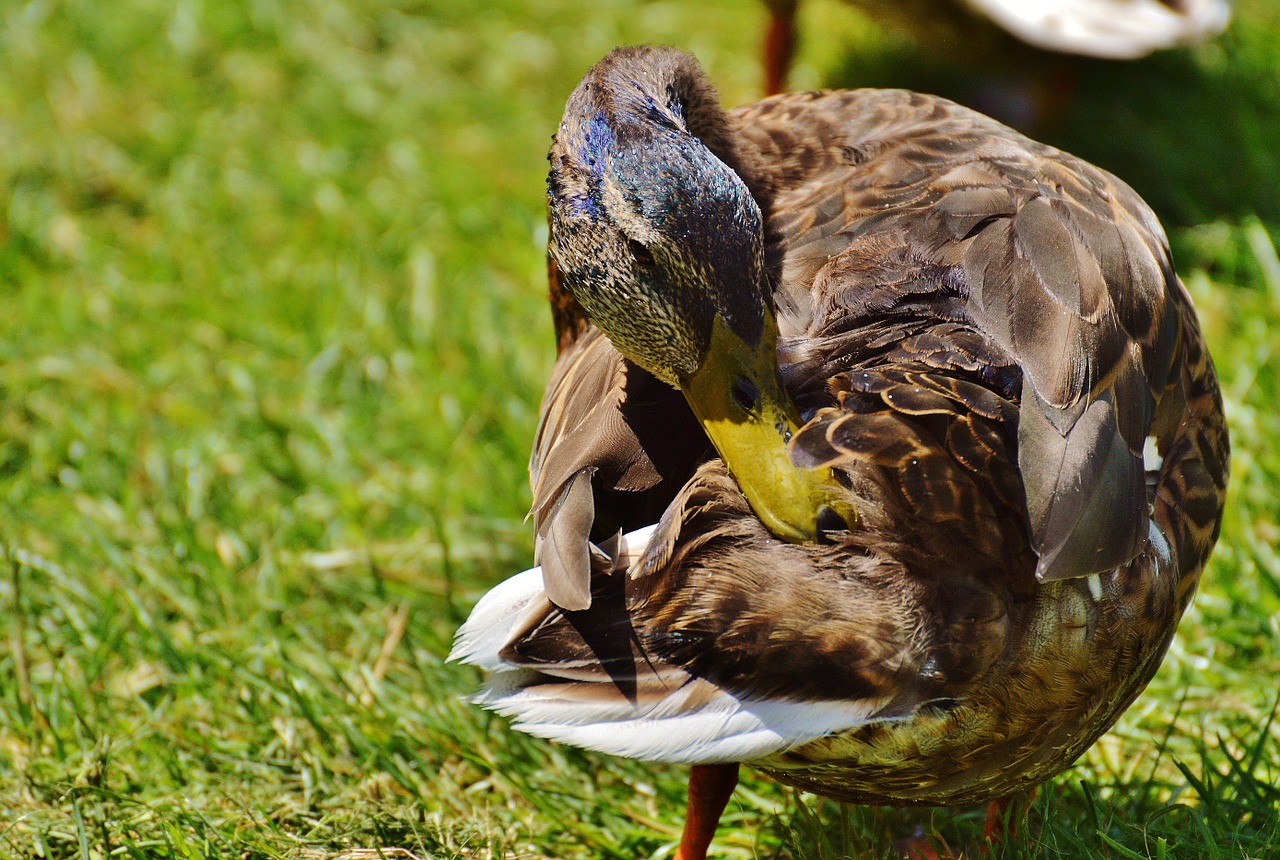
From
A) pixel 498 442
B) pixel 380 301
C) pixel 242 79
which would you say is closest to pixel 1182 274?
pixel 498 442

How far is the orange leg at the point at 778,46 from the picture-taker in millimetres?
5289

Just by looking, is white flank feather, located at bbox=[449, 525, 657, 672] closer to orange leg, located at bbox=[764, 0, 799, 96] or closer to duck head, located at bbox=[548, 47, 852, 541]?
duck head, located at bbox=[548, 47, 852, 541]

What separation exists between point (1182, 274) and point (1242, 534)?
145 cm

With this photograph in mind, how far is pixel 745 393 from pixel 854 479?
0.25m

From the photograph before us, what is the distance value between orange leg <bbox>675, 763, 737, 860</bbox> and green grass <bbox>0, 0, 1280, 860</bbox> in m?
0.15

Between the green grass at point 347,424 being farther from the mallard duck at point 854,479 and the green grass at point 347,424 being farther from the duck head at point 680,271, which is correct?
the duck head at point 680,271

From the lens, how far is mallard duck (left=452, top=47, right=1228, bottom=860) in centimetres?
192

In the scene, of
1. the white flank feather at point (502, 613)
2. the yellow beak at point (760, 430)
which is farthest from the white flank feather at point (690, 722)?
the yellow beak at point (760, 430)

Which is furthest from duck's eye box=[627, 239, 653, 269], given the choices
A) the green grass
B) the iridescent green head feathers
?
the green grass

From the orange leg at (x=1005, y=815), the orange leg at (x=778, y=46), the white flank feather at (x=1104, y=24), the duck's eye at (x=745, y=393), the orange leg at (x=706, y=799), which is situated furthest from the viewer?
the orange leg at (x=778, y=46)

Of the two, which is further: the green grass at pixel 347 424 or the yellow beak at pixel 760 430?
the green grass at pixel 347 424

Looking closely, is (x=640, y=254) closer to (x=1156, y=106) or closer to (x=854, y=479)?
(x=854, y=479)

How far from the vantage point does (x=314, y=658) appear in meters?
3.11

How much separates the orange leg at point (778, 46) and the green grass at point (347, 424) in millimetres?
317
